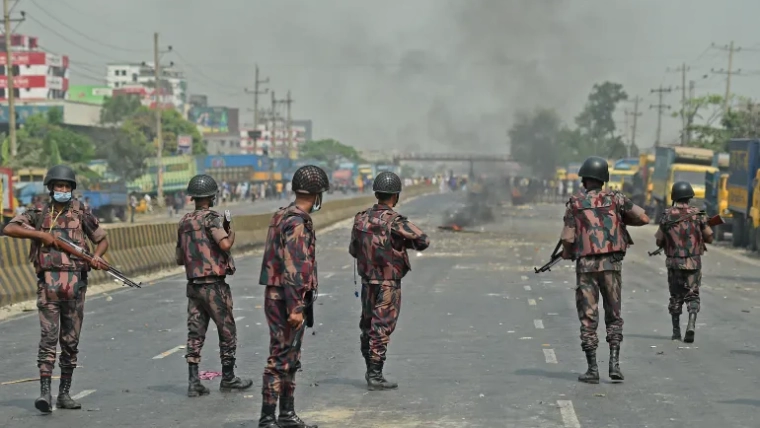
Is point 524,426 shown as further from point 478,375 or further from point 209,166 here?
point 209,166

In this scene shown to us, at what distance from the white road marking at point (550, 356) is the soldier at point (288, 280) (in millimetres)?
5096

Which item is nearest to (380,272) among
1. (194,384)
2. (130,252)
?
(194,384)

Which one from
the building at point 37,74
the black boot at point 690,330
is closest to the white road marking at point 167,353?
the black boot at point 690,330

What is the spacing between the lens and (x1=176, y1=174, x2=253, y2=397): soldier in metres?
11.3

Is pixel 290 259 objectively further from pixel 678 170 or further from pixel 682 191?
pixel 678 170

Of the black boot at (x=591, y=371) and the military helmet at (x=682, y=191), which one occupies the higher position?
the military helmet at (x=682, y=191)

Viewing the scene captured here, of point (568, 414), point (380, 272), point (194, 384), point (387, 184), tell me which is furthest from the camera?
point (387, 184)

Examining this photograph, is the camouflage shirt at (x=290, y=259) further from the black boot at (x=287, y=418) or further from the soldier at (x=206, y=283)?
the soldier at (x=206, y=283)

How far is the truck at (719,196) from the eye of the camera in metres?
45.3

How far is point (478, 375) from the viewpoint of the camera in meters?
12.4

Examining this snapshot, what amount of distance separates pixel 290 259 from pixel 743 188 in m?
33.0

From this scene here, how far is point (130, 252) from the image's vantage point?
1115 inches

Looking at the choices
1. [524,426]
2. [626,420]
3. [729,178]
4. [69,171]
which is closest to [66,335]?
[69,171]

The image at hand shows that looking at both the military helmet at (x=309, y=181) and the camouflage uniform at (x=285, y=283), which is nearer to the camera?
the camouflage uniform at (x=285, y=283)
